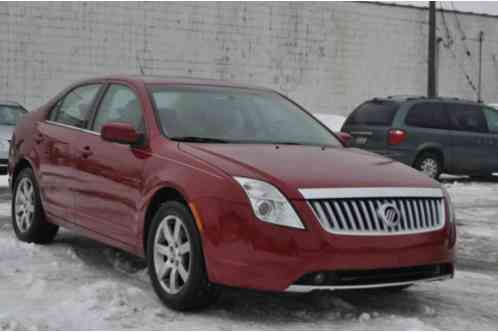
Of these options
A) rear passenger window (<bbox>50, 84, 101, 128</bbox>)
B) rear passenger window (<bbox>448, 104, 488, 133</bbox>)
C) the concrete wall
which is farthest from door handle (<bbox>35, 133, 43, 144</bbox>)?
the concrete wall

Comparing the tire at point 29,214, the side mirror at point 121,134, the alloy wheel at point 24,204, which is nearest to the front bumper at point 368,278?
the side mirror at point 121,134

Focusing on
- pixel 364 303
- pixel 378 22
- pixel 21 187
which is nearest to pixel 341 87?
pixel 378 22

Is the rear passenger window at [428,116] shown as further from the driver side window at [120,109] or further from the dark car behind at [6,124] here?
the driver side window at [120,109]

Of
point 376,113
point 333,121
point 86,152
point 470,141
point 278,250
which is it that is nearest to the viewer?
point 278,250

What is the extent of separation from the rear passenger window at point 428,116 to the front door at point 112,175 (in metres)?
9.23

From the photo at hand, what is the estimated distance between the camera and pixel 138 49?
25.3 meters

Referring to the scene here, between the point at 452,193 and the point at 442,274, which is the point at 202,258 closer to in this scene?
the point at 442,274

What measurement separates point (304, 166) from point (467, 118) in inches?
455

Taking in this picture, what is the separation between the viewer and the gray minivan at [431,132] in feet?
48.2

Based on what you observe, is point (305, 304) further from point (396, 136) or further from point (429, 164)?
point (429, 164)

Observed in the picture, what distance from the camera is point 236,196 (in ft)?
15.7

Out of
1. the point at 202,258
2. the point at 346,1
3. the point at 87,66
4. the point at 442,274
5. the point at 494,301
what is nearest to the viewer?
the point at 202,258

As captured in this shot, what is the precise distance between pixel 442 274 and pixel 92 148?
9.05 feet

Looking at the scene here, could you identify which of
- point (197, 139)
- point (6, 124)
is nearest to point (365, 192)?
point (197, 139)
